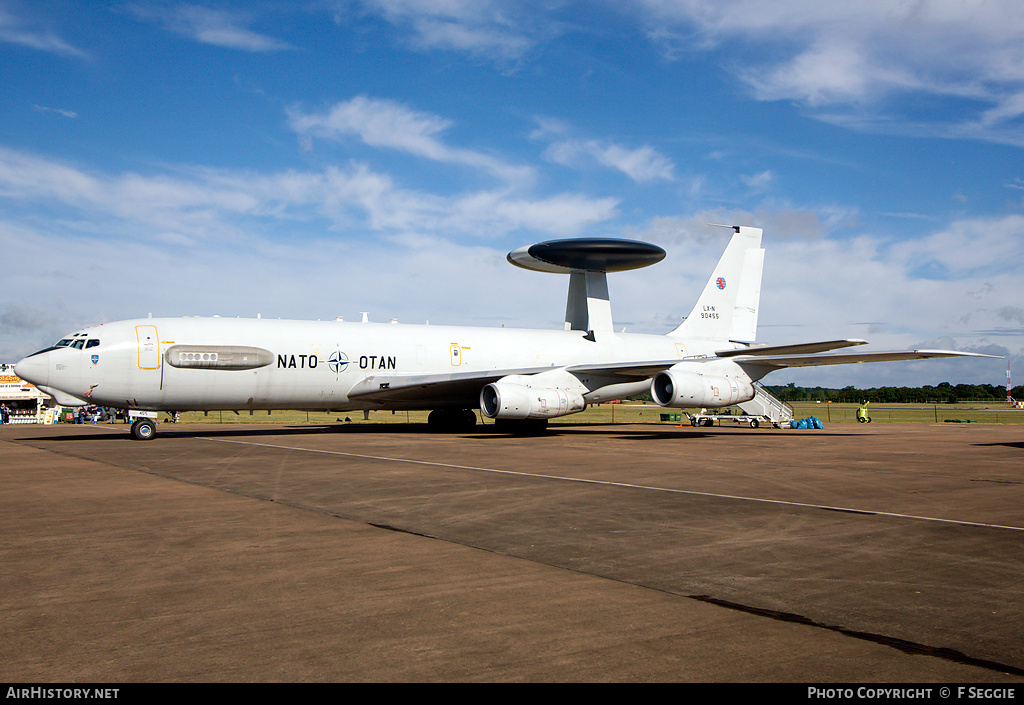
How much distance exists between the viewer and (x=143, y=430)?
75.7 feet

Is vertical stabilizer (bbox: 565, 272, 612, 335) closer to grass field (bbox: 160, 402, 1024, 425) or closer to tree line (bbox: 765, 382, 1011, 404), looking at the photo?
grass field (bbox: 160, 402, 1024, 425)

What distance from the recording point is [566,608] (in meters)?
5.08

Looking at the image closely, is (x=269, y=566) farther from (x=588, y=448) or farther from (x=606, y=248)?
Answer: (x=606, y=248)

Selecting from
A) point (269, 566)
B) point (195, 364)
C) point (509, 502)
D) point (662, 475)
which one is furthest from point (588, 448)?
point (269, 566)

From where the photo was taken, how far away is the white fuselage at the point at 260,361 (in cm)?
2166

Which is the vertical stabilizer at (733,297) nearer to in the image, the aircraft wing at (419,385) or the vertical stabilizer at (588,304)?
the vertical stabilizer at (588,304)

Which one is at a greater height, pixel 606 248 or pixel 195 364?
pixel 606 248

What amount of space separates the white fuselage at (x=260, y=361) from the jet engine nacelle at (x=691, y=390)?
315 cm

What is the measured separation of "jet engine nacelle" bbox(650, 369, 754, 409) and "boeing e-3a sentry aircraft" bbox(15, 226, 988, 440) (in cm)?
5

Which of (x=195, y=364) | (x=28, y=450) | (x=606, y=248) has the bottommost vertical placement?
(x=28, y=450)

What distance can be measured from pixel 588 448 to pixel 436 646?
15603mm

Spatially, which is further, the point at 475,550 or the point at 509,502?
the point at 509,502

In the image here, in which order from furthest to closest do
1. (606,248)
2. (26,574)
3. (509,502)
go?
(606,248), (509,502), (26,574)

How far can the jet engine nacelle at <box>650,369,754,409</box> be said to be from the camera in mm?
23766
